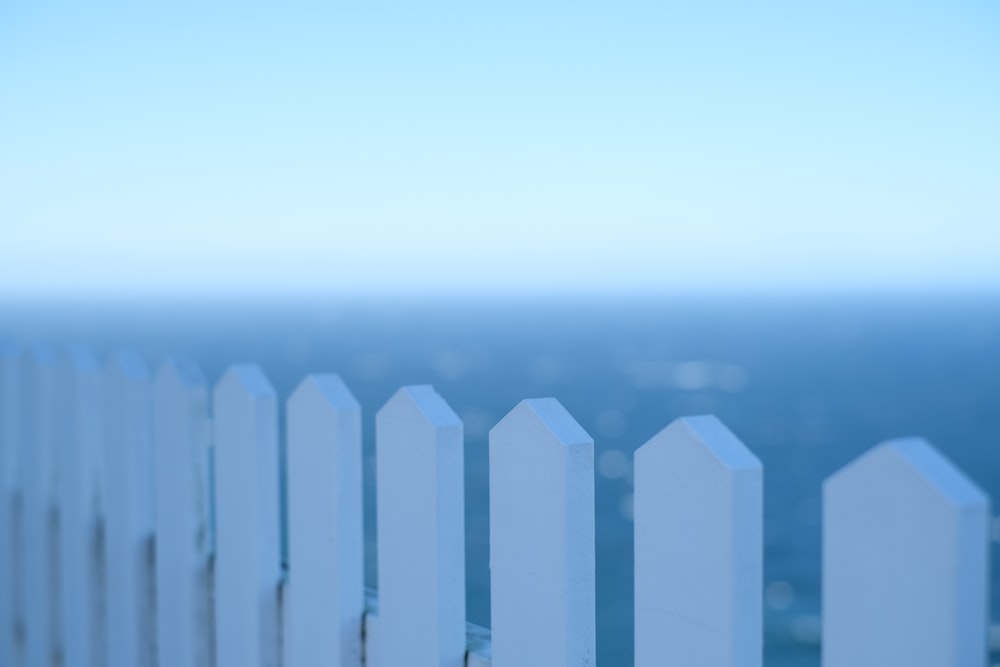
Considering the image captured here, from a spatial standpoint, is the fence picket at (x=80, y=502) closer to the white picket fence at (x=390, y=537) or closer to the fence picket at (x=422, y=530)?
the white picket fence at (x=390, y=537)

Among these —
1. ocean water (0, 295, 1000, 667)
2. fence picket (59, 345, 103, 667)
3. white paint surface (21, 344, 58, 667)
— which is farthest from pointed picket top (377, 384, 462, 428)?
ocean water (0, 295, 1000, 667)

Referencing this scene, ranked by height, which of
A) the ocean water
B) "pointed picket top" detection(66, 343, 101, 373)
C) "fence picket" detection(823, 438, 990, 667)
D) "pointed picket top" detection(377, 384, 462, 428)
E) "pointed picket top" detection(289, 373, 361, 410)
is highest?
the ocean water

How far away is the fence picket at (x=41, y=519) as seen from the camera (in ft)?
8.45

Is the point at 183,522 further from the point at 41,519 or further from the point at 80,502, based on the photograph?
the point at 41,519

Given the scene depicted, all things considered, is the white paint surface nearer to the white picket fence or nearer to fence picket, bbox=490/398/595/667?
the white picket fence

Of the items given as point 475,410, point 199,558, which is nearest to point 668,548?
point 199,558

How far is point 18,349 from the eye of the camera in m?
2.81

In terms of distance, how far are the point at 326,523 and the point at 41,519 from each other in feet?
4.40

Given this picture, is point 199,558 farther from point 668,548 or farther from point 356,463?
point 668,548

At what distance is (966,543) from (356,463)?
3.62 feet

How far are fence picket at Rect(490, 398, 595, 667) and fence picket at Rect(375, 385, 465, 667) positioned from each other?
0.10 metres

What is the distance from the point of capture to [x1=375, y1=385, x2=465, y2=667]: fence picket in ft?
4.88

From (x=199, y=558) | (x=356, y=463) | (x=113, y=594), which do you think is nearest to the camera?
(x=356, y=463)

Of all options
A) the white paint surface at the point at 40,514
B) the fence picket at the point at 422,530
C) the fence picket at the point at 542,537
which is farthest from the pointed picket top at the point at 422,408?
the white paint surface at the point at 40,514
